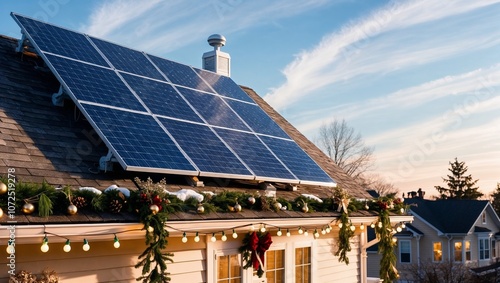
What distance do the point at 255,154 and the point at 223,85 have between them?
3013 mm

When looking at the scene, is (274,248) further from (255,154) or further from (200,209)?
(200,209)

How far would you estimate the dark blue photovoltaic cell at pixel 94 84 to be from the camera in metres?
7.68

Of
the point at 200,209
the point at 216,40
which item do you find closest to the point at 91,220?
the point at 200,209

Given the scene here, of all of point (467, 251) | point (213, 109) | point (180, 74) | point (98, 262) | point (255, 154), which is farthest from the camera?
point (467, 251)

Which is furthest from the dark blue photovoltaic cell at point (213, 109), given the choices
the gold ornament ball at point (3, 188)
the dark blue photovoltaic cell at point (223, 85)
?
the gold ornament ball at point (3, 188)

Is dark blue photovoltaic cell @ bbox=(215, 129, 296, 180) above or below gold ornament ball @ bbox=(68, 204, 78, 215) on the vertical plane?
above

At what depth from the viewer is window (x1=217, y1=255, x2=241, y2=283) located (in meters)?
8.06

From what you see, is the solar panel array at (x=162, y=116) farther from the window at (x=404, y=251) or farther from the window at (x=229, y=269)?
the window at (x=404, y=251)

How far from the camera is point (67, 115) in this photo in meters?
7.93

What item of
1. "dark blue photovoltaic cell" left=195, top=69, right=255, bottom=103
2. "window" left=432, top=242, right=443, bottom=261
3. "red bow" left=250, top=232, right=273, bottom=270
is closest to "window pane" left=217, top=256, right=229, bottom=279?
"red bow" left=250, top=232, right=273, bottom=270

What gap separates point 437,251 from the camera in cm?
3231

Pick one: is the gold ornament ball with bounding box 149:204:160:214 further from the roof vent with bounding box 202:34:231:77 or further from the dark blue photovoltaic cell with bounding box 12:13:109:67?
the roof vent with bounding box 202:34:231:77

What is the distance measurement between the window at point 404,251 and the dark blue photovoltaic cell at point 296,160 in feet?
75.9

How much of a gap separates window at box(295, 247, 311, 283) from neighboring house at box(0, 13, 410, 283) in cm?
2
